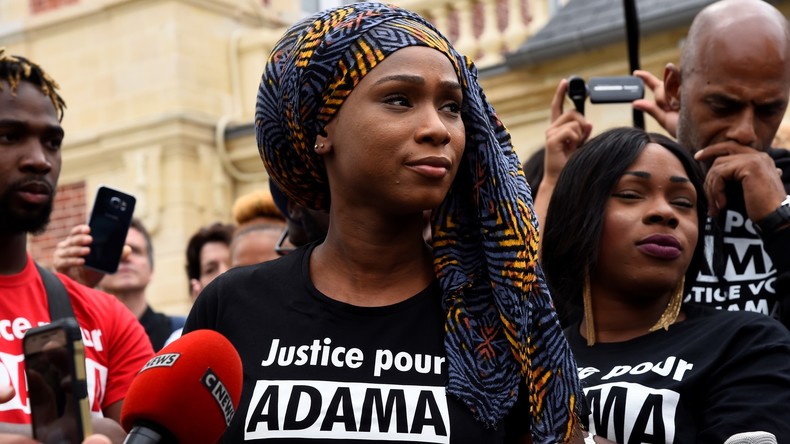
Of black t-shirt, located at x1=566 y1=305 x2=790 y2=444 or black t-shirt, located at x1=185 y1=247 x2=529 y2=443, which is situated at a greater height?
black t-shirt, located at x1=185 y1=247 x2=529 y2=443

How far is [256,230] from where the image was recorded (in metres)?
6.32

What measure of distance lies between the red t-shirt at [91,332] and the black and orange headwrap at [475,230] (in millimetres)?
1293

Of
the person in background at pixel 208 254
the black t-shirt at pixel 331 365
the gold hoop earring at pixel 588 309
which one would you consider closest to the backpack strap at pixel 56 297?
the black t-shirt at pixel 331 365

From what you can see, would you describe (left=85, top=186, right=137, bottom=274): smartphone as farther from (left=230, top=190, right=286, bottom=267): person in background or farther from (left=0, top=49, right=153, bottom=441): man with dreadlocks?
(left=0, top=49, right=153, bottom=441): man with dreadlocks

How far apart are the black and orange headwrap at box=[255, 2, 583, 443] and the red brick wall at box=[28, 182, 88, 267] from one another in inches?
380

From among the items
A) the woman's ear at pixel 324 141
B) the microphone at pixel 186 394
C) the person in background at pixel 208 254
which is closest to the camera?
the microphone at pixel 186 394

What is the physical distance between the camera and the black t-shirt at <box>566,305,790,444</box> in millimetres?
3496

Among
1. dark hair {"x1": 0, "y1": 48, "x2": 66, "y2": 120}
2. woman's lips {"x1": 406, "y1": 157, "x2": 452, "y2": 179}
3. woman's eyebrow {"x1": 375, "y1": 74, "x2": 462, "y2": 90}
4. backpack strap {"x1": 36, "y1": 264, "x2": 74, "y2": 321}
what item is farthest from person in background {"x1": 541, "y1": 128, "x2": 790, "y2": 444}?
dark hair {"x1": 0, "y1": 48, "x2": 66, "y2": 120}

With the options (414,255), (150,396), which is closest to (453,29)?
(414,255)

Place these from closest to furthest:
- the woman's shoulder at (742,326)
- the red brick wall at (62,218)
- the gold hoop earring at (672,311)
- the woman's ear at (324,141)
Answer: the woman's ear at (324,141)
the woman's shoulder at (742,326)
the gold hoop earring at (672,311)
the red brick wall at (62,218)

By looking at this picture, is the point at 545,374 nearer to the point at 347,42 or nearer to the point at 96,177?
the point at 347,42

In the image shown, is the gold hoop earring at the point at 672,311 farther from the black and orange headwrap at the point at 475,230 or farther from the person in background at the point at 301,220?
the person in background at the point at 301,220

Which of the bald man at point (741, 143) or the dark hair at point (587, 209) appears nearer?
the dark hair at point (587, 209)

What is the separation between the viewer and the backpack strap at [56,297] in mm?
4215
